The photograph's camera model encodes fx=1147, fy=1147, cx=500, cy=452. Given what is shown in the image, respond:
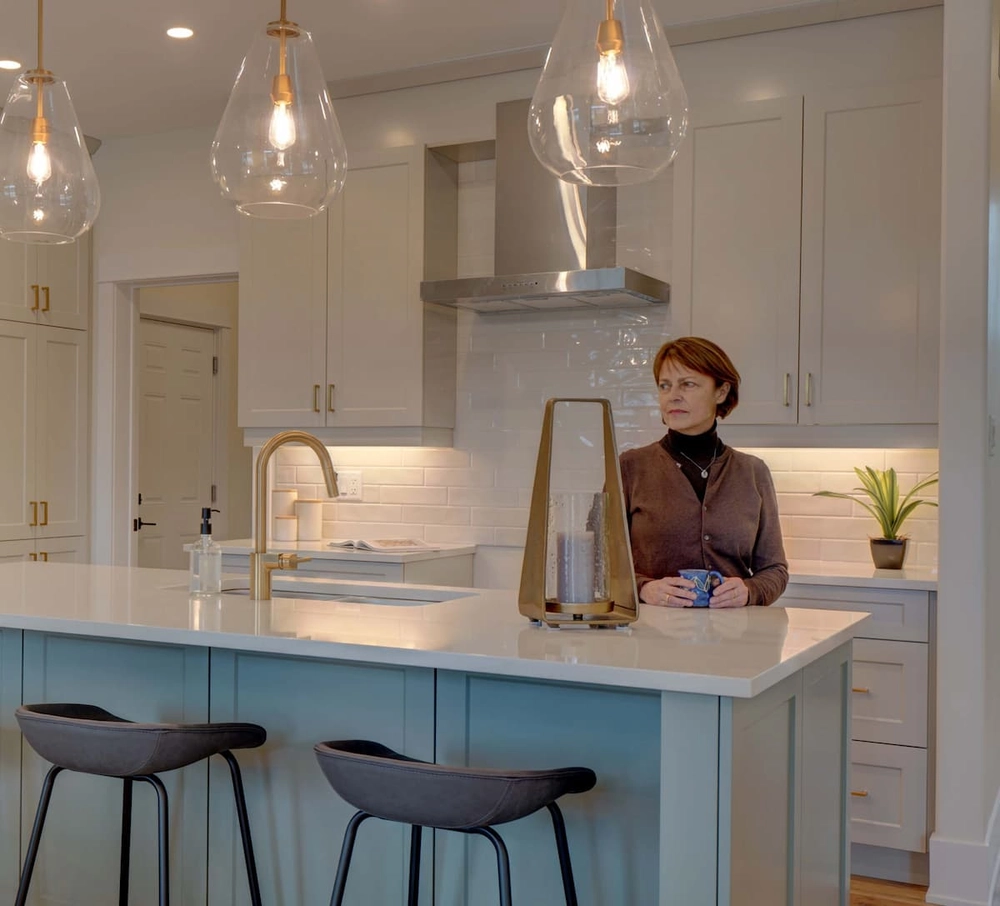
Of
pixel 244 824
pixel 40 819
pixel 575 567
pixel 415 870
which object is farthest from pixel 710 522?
pixel 40 819

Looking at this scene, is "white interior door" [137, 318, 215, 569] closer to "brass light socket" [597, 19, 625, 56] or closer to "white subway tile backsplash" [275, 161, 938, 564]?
"white subway tile backsplash" [275, 161, 938, 564]

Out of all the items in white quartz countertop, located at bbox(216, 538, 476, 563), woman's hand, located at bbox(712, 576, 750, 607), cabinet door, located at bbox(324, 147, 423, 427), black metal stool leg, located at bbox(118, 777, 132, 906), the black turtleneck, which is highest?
cabinet door, located at bbox(324, 147, 423, 427)

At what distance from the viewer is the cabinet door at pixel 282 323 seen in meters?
4.80

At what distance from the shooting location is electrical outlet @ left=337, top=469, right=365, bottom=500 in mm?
5121

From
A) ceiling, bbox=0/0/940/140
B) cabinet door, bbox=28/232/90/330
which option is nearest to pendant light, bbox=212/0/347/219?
ceiling, bbox=0/0/940/140

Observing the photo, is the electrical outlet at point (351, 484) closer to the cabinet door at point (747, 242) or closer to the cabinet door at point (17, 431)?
the cabinet door at point (17, 431)

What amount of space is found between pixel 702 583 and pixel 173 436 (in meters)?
4.63

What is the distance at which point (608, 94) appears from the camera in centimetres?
196

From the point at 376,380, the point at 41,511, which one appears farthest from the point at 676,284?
the point at 41,511

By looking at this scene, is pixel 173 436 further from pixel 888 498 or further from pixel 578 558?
pixel 578 558

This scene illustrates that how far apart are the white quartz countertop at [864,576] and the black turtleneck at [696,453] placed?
0.74 metres

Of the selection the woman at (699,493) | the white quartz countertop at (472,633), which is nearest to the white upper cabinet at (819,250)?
the woman at (699,493)

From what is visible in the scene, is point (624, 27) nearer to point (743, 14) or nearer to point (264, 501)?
point (264, 501)

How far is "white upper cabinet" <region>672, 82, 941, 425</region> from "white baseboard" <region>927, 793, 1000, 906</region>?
1307 mm
